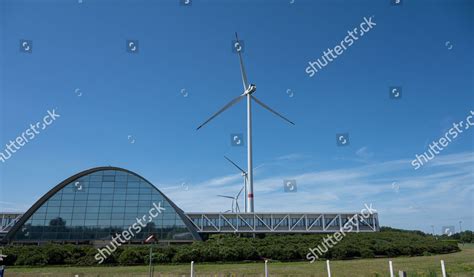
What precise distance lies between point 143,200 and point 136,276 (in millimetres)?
33372

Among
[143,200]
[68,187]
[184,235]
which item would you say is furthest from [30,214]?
[184,235]

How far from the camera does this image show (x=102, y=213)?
51.0 metres

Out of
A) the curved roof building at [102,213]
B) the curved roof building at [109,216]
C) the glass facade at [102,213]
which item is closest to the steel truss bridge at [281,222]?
→ the curved roof building at [109,216]

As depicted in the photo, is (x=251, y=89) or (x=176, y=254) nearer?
(x=176, y=254)

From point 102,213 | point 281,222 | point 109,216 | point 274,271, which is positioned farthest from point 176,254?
point 281,222

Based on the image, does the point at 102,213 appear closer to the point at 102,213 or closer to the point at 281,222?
the point at 102,213

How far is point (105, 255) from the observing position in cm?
2923

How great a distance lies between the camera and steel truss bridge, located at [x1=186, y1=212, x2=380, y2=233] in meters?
57.0

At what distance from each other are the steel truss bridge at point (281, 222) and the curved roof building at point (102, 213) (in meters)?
4.59

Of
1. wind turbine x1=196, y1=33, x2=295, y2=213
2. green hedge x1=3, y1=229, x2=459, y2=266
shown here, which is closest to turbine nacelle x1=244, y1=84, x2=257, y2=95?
wind turbine x1=196, y1=33, x2=295, y2=213

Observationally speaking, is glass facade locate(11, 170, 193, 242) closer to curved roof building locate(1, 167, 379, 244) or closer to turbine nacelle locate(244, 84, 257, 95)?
curved roof building locate(1, 167, 379, 244)

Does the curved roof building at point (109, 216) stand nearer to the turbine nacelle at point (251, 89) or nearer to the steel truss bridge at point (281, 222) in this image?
the steel truss bridge at point (281, 222)

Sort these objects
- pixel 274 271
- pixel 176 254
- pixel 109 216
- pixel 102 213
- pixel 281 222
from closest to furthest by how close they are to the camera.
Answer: pixel 274 271, pixel 176 254, pixel 109 216, pixel 102 213, pixel 281 222

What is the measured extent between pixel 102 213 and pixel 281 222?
29.9 m
